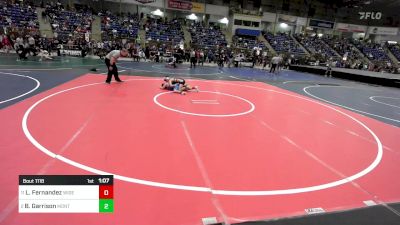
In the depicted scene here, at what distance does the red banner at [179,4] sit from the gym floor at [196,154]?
2823 cm

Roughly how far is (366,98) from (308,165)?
960 centimetres

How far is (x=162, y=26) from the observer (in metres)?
31.5

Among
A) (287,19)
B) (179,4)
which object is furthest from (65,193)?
(287,19)

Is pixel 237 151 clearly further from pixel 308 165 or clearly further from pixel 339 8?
pixel 339 8

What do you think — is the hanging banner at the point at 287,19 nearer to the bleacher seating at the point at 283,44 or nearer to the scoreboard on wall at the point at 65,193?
the bleacher seating at the point at 283,44

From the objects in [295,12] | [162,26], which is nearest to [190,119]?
[162,26]

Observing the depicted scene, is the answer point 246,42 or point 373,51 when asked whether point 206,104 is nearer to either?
point 246,42

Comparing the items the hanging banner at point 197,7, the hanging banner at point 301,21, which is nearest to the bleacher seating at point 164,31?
the hanging banner at point 197,7

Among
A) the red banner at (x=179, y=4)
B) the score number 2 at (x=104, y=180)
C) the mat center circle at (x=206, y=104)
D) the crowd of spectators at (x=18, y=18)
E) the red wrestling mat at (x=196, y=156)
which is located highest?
the red banner at (x=179, y=4)

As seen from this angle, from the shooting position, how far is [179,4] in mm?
34250

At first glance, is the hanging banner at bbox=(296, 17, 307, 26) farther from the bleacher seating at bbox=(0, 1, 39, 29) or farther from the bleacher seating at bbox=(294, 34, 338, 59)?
the bleacher seating at bbox=(0, 1, 39, 29)

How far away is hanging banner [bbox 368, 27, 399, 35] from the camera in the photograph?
1710 inches

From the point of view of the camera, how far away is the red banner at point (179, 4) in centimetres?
3378

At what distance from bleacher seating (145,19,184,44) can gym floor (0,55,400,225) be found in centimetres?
2200
